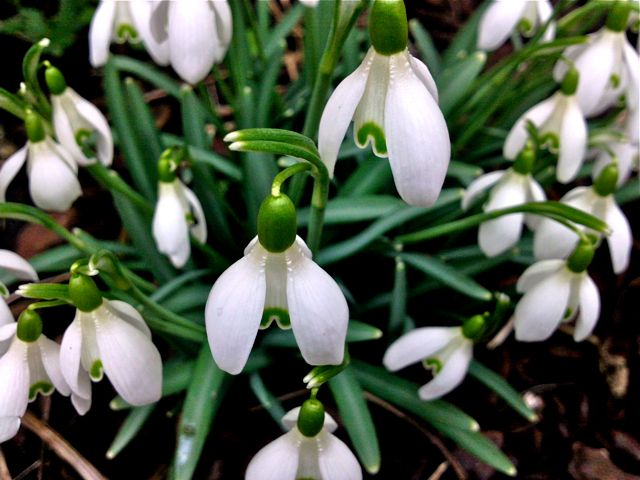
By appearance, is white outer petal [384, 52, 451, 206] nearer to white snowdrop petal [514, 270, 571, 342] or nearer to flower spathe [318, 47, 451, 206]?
flower spathe [318, 47, 451, 206]

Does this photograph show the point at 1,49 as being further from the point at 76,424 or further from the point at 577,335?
the point at 577,335

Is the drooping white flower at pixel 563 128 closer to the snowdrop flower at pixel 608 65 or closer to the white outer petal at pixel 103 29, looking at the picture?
the snowdrop flower at pixel 608 65

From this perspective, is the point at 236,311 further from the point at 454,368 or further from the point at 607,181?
the point at 607,181

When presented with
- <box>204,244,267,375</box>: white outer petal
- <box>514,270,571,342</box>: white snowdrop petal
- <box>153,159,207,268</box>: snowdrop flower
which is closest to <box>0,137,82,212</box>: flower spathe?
<box>153,159,207,268</box>: snowdrop flower

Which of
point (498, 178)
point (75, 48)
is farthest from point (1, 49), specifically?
point (498, 178)

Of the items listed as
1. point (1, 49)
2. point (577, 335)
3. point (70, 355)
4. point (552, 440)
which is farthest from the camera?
point (1, 49)

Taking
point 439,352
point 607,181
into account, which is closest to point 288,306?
point 439,352
